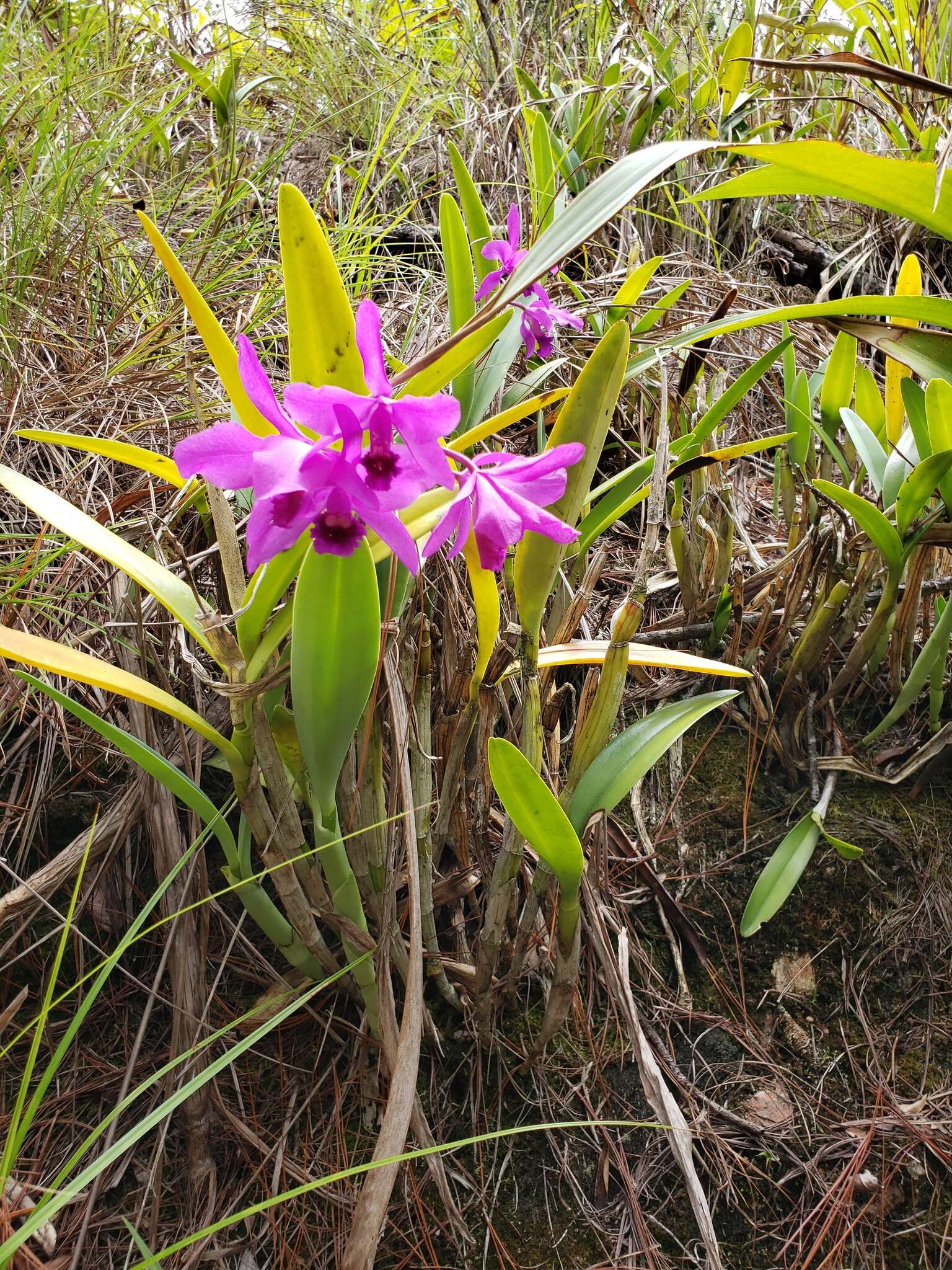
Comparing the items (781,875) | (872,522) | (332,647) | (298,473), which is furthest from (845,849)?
(298,473)

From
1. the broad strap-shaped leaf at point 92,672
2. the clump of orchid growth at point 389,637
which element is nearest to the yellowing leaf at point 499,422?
the clump of orchid growth at point 389,637

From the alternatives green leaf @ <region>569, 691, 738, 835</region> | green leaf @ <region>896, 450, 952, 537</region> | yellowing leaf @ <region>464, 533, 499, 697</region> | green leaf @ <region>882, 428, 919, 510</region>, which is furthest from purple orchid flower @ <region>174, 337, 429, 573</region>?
green leaf @ <region>882, 428, 919, 510</region>

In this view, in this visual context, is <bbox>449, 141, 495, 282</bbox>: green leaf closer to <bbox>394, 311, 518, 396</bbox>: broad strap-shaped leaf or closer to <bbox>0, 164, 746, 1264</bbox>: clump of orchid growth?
<bbox>0, 164, 746, 1264</bbox>: clump of orchid growth

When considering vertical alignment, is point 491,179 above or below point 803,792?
above

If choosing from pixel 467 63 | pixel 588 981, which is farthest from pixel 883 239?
pixel 588 981

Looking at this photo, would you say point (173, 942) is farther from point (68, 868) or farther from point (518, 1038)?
point (518, 1038)

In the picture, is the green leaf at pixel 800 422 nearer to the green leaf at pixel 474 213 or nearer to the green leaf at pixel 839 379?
the green leaf at pixel 839 379
